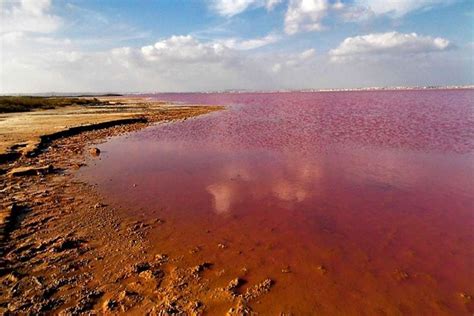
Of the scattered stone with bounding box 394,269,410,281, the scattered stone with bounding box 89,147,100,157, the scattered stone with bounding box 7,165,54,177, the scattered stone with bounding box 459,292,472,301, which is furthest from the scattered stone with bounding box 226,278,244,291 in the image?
the scattered stone with bounding box 89,147,100,157

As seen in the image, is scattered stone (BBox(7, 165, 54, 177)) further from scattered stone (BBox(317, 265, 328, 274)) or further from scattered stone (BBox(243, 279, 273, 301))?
scattered stone (BBox(317, 265, 328, 274))

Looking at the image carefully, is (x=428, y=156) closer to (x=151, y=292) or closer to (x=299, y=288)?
(x=299, y=288)

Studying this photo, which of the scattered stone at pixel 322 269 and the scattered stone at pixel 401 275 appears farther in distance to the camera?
the scattered stone at pixel 322 269

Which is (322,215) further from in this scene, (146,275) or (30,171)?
(30,171)

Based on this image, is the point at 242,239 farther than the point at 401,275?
Yes

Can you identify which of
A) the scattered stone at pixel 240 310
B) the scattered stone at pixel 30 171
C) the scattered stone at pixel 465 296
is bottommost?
the scattered stone at pixel 465 296

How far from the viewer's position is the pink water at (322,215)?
21.7ft

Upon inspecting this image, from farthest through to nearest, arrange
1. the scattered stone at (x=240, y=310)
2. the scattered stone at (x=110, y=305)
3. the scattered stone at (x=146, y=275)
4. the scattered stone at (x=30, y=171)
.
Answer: the scattered stone at (x=30, y=171), the scattered stone at (x=146, y=275), the scattered stone at (x=110, y=305), the scattered stone at (x=240, y=310)

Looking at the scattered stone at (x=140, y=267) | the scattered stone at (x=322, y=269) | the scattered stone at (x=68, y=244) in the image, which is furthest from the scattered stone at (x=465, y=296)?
the scattered stone at (x=68, y=244)

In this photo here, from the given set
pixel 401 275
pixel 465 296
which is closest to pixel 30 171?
pixel 401 275

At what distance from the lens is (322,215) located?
10.3m

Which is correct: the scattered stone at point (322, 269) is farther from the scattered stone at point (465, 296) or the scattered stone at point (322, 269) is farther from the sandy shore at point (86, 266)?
the scattered stone at point (465, 296)

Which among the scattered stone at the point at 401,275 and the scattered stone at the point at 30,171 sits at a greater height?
the scattered stone at the point at 30,171

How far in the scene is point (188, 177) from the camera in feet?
50.0
